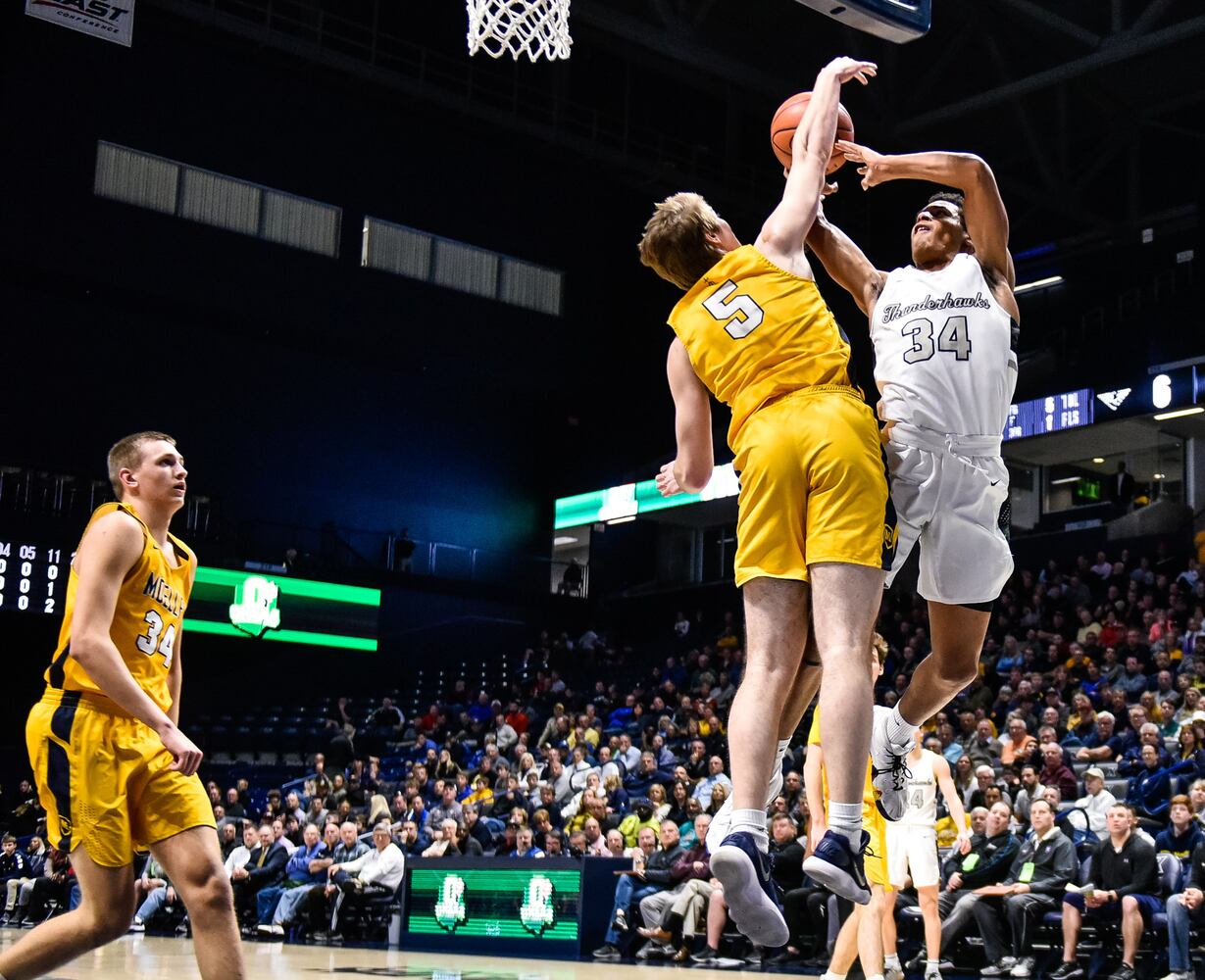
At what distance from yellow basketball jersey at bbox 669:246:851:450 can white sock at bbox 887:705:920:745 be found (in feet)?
4.16

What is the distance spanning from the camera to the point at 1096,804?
11.9 m

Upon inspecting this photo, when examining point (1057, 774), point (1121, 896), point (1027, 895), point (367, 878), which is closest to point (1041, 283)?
point (1057, 774)

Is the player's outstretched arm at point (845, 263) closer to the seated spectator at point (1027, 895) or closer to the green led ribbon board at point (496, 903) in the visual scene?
the seated spectator at point (1027, 895)

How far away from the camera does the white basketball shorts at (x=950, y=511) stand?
4.50 m

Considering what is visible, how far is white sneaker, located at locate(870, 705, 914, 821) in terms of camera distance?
193 inches

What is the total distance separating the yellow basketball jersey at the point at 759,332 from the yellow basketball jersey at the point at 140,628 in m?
2.04

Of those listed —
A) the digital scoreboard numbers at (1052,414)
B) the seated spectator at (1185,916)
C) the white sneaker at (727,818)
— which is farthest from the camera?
the digital scoreboard numbers at (1052,414)

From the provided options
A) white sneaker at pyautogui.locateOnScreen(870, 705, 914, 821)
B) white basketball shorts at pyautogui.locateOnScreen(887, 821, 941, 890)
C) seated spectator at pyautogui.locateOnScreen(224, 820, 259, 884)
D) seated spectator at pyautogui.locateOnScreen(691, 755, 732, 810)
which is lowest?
seated spectator at pyautogui.locateOnScreen(224, 820, 259, 884)

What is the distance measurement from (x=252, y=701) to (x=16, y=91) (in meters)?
12.1

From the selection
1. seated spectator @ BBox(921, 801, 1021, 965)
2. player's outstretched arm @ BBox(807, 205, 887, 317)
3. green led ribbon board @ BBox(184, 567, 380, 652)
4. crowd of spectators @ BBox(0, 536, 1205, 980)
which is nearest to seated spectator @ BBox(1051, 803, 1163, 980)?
crowd of spectators @ BBox(0, 536, 1205, 980)

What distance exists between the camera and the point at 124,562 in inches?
188

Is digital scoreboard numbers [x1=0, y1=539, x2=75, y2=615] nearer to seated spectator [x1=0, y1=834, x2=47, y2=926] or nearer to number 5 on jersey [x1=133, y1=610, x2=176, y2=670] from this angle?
seated spectator [x1=0, y1=834, x2=47, y2=926]

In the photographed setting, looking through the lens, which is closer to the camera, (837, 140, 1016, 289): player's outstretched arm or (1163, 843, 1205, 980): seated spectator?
(837, 140, 1016, 289): player's outstretched arm

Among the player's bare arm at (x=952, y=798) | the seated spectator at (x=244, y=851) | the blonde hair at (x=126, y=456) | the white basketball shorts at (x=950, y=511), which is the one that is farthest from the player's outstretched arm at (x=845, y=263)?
the seated spectator at (x=244, y=851)
